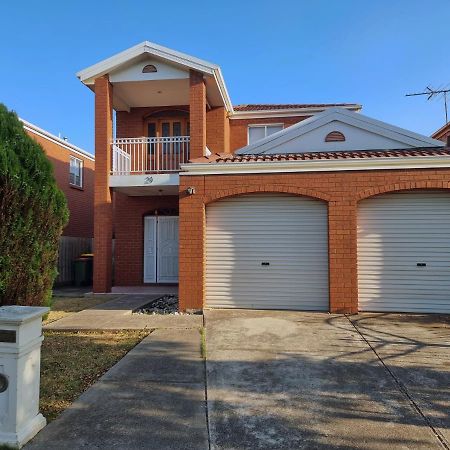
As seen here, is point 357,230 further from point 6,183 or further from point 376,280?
point 6,183

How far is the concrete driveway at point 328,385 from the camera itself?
3.54 m

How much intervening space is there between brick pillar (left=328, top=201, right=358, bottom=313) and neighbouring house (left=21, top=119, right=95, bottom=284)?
10.2 m

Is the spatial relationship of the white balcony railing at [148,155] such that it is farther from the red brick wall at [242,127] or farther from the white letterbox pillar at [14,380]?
the white letterbox pillar at [14,380]

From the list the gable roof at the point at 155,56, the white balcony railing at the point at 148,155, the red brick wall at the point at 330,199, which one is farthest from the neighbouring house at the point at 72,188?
the red brick wall at the point at 330,199

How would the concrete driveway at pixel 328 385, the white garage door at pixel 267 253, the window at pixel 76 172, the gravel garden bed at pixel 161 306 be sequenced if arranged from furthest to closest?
the window at pixel 76 172
the gravel garden bed at pixel 161 306
the white garage door at pixel 267 253
the concrete driveway at pixel 328 385

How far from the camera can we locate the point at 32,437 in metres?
3.48

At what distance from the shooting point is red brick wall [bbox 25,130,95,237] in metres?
17.0

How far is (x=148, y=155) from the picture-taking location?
14.1 metres

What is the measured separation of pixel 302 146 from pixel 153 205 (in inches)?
210

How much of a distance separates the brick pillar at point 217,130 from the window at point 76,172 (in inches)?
305

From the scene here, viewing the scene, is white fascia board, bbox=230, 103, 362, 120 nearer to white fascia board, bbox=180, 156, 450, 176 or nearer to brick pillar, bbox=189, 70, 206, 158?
brick pillar, bbox=189, 70, 206, 158

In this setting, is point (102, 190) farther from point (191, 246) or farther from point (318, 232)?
point (318, 232)

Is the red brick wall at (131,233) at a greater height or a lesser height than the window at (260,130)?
lesser

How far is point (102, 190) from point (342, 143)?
7.45 metres
